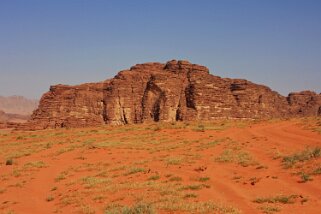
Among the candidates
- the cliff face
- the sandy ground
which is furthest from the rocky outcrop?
the sandy ground

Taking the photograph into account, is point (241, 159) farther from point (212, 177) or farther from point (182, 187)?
point (182, 187)

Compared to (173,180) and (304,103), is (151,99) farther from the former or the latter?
(173,180)

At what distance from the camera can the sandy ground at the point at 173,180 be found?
11.1 m

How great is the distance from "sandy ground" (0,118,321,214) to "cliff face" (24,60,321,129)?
A: 218ft

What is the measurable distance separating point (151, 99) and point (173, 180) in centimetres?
8138

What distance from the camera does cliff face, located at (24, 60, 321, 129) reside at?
92.4m

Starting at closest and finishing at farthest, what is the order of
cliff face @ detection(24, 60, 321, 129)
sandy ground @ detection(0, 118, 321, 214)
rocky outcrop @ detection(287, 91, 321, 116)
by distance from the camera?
sandy ground @ detection(0, 118, 321, 214) → cliff face @ detection(24, 60, 321, 129) → rocky outcrop @ detection(287, 91, 321, 116)

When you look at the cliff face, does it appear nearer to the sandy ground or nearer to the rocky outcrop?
the rocky outcrop

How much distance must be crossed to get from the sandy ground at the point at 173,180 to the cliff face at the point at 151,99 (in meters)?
66.5

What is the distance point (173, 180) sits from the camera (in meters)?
15.1

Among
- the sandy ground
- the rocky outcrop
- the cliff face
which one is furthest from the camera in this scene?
the rocky outcrop

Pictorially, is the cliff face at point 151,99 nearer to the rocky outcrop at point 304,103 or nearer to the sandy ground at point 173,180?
the rocky outcrop at point 304,103

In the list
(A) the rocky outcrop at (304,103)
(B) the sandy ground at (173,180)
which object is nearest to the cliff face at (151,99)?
(A) the rocky outcrop at (304,103)

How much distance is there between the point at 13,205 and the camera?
13297 mm
